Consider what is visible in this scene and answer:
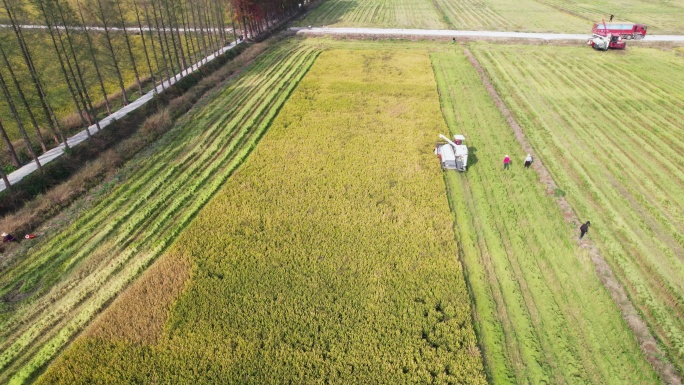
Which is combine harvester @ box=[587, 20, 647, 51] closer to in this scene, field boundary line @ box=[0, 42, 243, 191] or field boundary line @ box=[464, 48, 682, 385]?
field boundary line @ box=[464, 48, 682, 385]

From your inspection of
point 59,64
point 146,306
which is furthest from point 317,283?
point 59,64

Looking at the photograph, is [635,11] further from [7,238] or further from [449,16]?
[7,238]

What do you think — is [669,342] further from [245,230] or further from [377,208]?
[245,230]

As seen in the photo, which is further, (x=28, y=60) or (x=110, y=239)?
(x=28, y=60)

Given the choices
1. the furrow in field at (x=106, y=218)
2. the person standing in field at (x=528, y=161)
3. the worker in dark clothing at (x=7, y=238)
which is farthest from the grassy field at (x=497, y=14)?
the worker in dark clothing at (x=7, y=238)

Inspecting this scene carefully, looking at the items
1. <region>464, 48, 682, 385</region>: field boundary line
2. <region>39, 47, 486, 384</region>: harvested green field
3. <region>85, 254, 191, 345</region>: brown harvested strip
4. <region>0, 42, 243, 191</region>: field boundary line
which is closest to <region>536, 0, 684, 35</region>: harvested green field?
<region>464, 48, 682, 385</region>: field boundary line

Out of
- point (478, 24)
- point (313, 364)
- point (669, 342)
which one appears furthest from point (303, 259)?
point (478, 24)
